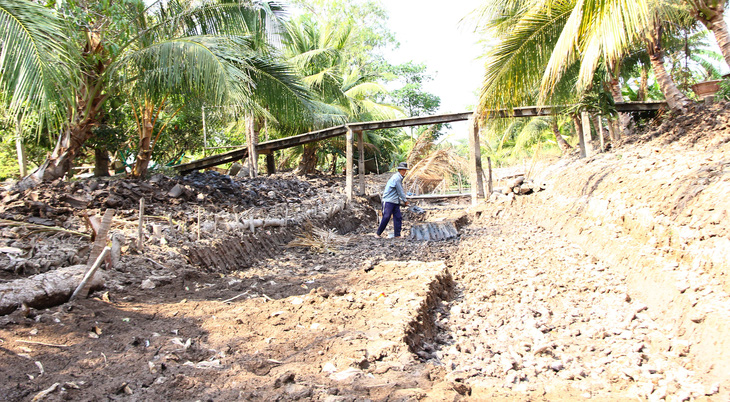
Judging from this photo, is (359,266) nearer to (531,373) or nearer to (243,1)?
(531,373)

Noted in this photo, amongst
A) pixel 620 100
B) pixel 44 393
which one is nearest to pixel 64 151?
pixel 44 393

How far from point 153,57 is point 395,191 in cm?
467

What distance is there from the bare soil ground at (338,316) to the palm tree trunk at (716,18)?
115cm

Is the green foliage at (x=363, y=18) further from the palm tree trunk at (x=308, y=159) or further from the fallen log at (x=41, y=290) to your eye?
the fallen log at (x=41, y=290)

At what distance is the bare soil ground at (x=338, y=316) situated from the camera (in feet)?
8.79

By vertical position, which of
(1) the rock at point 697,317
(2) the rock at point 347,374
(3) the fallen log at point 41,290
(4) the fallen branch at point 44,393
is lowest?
(1) the rock at point 697,317

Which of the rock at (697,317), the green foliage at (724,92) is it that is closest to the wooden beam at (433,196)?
the green foliage at (724,92)

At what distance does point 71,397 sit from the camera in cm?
232

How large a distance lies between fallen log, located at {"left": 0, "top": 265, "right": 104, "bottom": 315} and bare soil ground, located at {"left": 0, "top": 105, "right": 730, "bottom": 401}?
102 mm

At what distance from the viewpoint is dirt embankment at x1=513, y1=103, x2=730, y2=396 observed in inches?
131

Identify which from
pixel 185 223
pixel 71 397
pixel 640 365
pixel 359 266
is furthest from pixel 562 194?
pixel 71 397

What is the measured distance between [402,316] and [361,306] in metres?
0.50

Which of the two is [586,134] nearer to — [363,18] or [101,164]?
[101,164]

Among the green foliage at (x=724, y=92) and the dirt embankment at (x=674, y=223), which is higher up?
the green foliage at (x=724, y=92)
